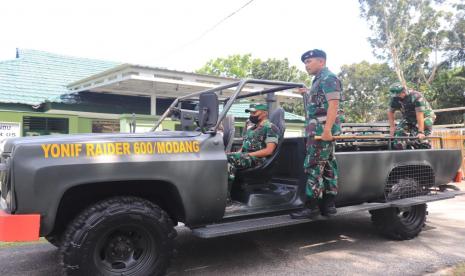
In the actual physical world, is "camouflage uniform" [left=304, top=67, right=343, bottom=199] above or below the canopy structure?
below

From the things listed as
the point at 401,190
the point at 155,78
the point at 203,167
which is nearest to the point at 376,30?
the point at 155,78

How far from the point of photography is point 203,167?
135 inches

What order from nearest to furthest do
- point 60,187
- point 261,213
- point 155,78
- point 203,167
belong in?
point 60,187 < point 203,167 < point 261,213 < point 155,78

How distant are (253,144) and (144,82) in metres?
8.13

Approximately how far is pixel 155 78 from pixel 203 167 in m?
8.75

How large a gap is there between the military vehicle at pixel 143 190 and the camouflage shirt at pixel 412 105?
1.63 meters

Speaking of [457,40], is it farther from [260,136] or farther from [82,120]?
[260,136]

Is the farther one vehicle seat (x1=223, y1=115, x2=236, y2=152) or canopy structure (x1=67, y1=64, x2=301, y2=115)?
canopy structure (x1=67, y1=64, x2=301, y2=115)

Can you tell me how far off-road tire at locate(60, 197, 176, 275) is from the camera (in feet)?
9.56

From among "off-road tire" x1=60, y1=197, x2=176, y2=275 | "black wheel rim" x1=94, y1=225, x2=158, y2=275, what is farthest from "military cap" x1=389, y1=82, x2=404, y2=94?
"black wheel rim" x1=94, y1=225, x2=158, y2=275

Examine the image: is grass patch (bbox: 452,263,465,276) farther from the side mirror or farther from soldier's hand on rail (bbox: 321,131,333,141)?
the side mirror

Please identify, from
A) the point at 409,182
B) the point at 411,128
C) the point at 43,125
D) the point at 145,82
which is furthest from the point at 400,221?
the point at 43,125

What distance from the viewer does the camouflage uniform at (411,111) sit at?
564cm

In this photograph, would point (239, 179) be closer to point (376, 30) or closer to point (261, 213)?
point (261, 213)
